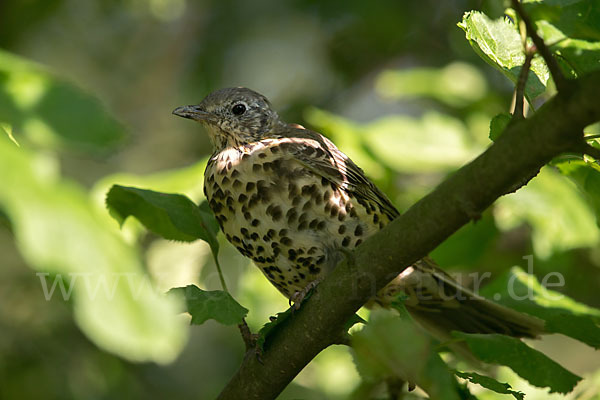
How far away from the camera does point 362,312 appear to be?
2811 millimetres

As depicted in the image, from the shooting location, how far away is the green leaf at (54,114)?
1287 mm

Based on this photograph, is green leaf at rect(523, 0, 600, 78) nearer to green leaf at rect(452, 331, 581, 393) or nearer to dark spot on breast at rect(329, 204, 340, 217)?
green leaf at rect(452, 331, 581, 393)

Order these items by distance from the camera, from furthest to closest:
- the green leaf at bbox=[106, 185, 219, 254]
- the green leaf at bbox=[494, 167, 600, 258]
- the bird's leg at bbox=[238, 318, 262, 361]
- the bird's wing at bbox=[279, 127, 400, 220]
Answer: the green leaf at bbox=[494, 167, 600, 258] → the bird's wing at bbox=[279, 127, 400, 220] → the bird's leg at bbox=[238, 318, 262, 361] → the green leaf at bbox=[106, 185, 219, 254]

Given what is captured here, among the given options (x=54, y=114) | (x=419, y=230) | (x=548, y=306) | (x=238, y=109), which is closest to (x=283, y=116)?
(x=238, y=109)

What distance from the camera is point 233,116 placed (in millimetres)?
3744

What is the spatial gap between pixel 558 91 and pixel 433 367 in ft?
2.10

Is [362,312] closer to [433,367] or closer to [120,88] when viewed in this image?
[433,367]

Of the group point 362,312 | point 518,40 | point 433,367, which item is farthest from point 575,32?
point 362,312

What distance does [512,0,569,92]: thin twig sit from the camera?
1.52 meters

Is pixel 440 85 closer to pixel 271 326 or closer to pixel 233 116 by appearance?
pixel 233 116

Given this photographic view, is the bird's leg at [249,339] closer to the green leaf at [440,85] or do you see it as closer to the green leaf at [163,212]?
the green leaf at [163,212]

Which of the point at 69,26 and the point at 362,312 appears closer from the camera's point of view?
the point at 362,312

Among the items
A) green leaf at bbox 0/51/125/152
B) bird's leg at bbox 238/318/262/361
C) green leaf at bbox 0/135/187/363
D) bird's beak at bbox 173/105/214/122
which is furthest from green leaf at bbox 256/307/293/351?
bird's beak at bbox 173/105/214/122

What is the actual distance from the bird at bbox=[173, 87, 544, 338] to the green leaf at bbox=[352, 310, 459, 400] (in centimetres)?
111
